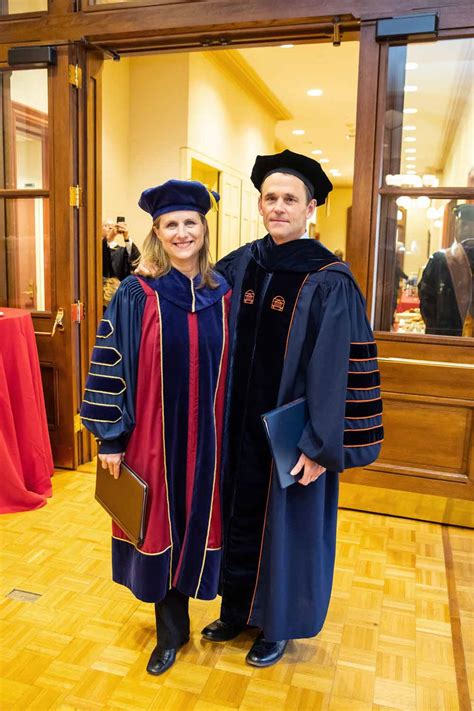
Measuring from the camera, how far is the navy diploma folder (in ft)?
5.73

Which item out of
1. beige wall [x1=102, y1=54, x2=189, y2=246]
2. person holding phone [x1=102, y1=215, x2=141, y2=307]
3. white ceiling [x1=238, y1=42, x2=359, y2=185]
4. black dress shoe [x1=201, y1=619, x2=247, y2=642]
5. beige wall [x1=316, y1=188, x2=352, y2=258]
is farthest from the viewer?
beige wall [x1=316, y1=188, x2=352, y2=258]

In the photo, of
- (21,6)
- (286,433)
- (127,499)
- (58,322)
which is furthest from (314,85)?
(127,499)

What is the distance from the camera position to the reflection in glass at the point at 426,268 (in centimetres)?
296

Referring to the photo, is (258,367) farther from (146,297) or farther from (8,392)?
(8,392)

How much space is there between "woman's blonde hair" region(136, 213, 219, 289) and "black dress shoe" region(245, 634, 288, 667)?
3.85 feet

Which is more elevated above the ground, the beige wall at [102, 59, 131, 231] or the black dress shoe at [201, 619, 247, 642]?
the beige wall at [102, 59, 131, 231]

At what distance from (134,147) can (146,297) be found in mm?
4533

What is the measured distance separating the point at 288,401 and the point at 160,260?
57cm

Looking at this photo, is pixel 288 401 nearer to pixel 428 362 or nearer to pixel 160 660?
pixel 160 660

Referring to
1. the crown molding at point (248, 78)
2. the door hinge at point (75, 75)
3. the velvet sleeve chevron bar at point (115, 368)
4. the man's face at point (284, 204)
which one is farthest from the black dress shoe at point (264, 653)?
the crown molding at point (248, 78)

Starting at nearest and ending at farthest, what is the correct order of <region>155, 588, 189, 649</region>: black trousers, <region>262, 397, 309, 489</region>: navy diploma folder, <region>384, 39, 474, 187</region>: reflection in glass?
<region>262, 397, 309, 489</region>: navy diploma folder → <region>155, 588, 189, 649</region>: black trousers → <region>384, 39, 474, 187</region>: reflection in glass

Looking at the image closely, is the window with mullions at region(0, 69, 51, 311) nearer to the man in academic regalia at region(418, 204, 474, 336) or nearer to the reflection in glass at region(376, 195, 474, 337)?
the reflection in glass at region(376, 195, 474, 337)

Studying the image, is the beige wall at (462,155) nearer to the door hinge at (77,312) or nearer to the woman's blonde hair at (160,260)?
the woman's blonde hair at (160,260)

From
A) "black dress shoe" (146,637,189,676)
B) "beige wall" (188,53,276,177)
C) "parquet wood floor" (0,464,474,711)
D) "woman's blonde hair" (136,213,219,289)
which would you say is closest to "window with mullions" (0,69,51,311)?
"parquet wood floor" (0,464,474,711)
